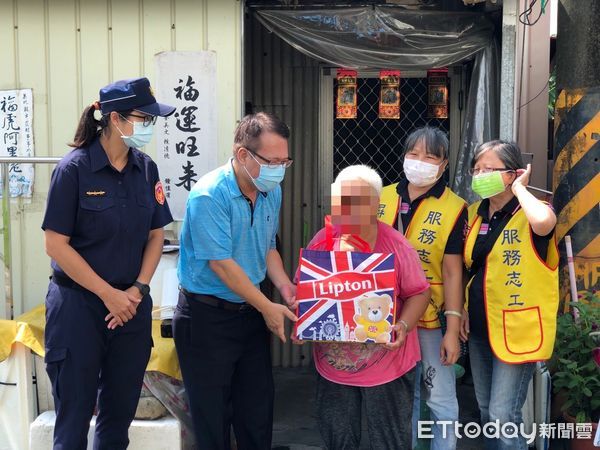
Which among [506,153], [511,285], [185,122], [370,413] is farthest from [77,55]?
[511,285]

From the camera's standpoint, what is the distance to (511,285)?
307 centimetres

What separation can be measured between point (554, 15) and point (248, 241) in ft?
13.5

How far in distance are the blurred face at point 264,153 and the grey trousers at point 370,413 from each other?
39.2 inches

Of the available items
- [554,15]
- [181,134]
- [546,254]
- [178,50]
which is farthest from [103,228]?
[554,15]

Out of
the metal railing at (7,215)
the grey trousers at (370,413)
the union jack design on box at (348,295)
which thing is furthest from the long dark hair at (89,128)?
the grey trousers at (370,413)

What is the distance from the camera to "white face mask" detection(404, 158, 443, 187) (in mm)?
3156

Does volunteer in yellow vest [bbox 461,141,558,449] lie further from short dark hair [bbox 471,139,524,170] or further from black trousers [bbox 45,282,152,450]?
black trousers [bbox 45,282,152,450]

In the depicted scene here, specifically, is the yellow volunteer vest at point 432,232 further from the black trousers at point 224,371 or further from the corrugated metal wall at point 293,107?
the corrugated metal wall at point 293,107

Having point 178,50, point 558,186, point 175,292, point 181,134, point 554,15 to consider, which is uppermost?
point 554,15

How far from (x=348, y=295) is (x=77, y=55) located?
2.52 meters

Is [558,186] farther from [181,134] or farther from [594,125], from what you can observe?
[181,134]

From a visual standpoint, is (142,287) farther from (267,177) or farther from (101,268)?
(267,177)

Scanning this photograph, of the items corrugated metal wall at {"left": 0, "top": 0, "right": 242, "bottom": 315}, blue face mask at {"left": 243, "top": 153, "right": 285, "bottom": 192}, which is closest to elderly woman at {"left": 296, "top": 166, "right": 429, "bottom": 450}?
blue face mask at {"left": 243, "top": 153, "right": 285, "bottom": 192}

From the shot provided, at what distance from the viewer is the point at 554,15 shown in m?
5.69
